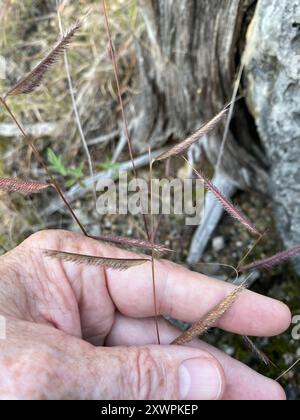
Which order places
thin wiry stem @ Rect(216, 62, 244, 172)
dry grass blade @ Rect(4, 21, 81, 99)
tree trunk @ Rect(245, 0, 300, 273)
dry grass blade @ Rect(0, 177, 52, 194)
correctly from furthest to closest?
thin wiry stem @ Rect(216, 62, 244, 172) → tree trunk @ Rect(245, 0, 300, 273) → dry grass blade @ Rect(0, 177, 52, 194) → dry grass blade @ Rect(4, 21, 81, 99)

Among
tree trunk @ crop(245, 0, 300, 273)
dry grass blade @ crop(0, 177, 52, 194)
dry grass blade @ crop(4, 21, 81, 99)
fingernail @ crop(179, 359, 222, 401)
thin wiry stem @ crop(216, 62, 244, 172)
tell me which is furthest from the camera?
thin wiry stem @ crop(216, 62, 244, 172)

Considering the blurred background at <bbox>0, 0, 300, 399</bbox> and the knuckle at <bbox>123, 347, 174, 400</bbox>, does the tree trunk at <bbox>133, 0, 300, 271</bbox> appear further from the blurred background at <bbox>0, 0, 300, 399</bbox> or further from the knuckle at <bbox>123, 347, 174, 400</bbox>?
the knuckle at <bbox>123, 347, 174, 400</bbox>

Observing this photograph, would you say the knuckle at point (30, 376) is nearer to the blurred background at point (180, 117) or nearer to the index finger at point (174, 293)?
the index finger at point (174, 293)

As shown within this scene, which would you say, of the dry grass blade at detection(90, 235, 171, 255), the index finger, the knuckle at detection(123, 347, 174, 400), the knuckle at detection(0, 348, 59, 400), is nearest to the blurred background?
the index finger

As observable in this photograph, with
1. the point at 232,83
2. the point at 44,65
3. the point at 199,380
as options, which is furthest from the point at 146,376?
the point at 232,83

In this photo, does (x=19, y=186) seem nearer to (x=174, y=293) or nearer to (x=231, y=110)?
(x=174, y=293)

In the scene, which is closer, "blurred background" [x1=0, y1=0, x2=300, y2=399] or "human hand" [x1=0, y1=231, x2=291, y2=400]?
"human hand" [x1=0, y1=231, x2=291, y2=400]

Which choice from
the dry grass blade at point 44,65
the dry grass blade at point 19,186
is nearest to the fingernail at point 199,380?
the dry grass blade at point 19,186
